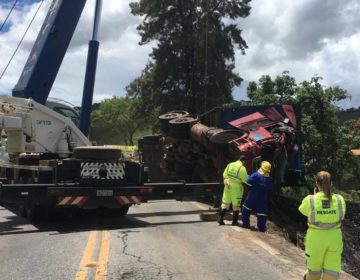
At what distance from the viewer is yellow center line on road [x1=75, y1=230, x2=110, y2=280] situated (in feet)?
22.0

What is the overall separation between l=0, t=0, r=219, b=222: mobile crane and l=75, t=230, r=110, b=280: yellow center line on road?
Answer: 5.42 feet

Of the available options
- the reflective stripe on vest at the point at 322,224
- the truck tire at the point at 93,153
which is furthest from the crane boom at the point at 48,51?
the reflective stripe on vest at the point at 322,224

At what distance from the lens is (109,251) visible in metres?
8.17

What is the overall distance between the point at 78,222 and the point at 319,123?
666 inches

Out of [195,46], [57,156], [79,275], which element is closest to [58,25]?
[57,156]

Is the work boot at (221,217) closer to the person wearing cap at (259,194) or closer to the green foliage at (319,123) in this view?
the person wearing cap at (259,194)

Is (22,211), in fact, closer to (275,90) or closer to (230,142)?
(230,142)

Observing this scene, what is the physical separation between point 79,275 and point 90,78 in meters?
9.47

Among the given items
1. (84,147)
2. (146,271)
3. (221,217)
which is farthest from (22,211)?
(146,271)

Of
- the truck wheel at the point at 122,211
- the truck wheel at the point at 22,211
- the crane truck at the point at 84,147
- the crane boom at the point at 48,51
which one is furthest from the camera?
the crane boom at the point at 48,51

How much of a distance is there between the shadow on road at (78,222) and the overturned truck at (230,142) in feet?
6.80

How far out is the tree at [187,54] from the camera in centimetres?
3284

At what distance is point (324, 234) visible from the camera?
565 cm

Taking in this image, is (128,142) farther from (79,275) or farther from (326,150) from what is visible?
(79,275)
